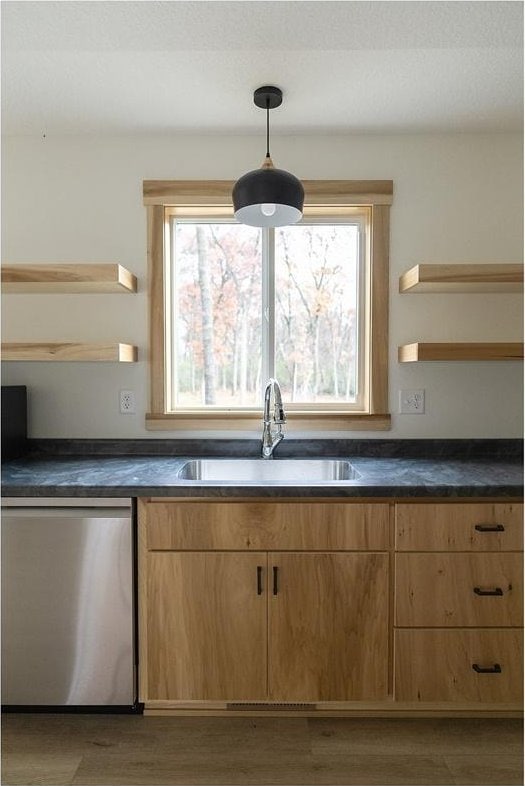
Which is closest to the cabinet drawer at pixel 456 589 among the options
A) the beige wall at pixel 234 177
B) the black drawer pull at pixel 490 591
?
the black drawer pull at pixel 490 591

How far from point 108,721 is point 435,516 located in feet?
4.55

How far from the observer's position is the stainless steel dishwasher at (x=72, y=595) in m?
1.80

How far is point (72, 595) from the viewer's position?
1.81 meters

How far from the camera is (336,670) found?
181cm

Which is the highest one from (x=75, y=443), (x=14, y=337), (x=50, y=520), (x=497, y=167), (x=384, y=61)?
(x=384, y=61)

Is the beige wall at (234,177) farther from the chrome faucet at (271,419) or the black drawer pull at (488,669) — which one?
the black drawer pull at (488,669)

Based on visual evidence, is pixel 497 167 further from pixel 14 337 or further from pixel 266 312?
pixel 14 337

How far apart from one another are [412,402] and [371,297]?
53 centimetres

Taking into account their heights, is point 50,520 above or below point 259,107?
below

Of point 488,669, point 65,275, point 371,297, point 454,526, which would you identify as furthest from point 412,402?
point 65,275

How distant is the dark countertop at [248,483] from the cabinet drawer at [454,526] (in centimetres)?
5

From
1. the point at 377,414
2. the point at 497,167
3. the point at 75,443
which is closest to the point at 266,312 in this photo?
the point at 377,414

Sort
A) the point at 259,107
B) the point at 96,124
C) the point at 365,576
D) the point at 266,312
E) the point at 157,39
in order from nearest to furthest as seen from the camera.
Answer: the point at 157,39 < the point at 365,576 < the point at 259,107 < the point at 96,124 < the point at 266,312

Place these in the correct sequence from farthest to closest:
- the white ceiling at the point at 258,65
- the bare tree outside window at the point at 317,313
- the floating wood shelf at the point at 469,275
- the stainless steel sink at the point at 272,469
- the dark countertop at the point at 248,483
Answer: the bare tree outside window at the point at 317,313 < the stainless steel sink at the point at 272,469 < the floating wood shelf at the point at 469,275 < the dark countertop at the point at 248,483 < the white ceiling at the point at 258,65
